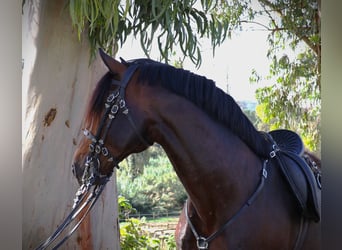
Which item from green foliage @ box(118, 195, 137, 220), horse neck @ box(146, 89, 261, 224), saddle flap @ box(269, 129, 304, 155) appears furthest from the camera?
green foliage @ box(118, 195, 137, 220)

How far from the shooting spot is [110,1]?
3.81 feet

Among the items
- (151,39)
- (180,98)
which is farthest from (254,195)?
(151,39)

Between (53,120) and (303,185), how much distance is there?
72 centimetres

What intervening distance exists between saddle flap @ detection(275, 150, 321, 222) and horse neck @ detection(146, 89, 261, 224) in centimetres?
10

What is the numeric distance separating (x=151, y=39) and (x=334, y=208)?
74 centimetres

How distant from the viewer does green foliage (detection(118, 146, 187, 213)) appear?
3.87 feet

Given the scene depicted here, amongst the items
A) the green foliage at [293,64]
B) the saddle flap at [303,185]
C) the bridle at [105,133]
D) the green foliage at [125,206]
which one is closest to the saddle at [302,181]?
the saddle flap at [303,185]

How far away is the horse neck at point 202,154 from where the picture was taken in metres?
0.94

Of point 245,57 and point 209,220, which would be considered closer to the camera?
point 209,220

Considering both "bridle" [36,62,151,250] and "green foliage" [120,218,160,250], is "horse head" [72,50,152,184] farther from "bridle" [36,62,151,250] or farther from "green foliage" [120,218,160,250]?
"green foliage" [120,218,160,250]

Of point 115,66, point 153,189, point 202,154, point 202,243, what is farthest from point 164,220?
point 115,66

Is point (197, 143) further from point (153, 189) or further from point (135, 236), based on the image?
point (135, 236)

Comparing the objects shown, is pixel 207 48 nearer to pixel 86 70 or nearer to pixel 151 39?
pixel 151 39

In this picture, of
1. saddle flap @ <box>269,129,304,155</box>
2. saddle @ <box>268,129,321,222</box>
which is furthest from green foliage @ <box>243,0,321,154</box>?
saddle @ <box>268,129,321,222</box>
